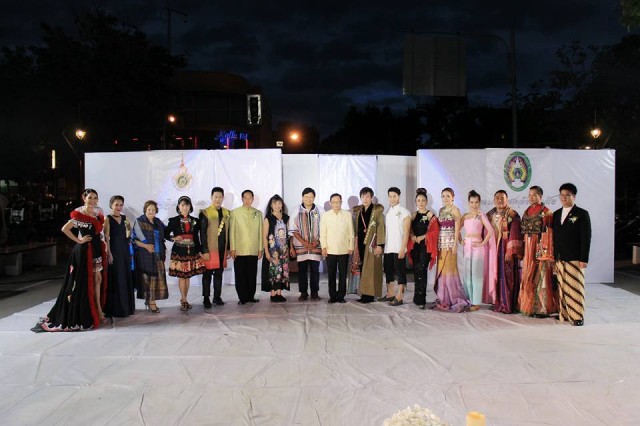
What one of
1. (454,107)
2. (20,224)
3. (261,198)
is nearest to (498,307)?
(261,198)

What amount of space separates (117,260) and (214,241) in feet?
4.15

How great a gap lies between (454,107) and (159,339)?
34520 mm

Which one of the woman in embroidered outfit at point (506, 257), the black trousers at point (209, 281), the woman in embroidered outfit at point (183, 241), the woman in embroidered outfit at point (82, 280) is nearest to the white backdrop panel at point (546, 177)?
the woman in embroidered outfit at point (506, 257)

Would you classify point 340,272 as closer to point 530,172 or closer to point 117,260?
point 117,260

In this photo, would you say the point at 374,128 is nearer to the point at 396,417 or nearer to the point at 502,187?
the point at 502,187

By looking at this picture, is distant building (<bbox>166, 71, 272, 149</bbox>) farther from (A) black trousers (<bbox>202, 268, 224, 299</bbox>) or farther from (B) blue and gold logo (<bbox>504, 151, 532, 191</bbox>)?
(A) black trousers (<bbox>202, 268, 224, 299</bbox>)

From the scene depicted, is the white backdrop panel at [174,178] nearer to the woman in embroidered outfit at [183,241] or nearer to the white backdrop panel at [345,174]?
the woman in embroidered outfit at [183,241]

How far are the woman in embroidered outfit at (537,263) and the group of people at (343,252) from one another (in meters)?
0.01

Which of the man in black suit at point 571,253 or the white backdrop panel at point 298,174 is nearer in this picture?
the man in black suit at point 571,253

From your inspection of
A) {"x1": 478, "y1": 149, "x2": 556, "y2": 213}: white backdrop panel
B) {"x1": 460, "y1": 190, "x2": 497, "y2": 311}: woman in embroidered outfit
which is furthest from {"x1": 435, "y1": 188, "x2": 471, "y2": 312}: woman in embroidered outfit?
{"x1": 478, "y1": 149, "x2": 556, "y2": 213}: white backdrop panel

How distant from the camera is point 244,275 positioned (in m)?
7.14

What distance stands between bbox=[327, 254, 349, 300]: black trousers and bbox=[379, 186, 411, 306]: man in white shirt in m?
0.58

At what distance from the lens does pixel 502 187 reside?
27.3ft

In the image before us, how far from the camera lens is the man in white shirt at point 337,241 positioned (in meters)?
7.10
